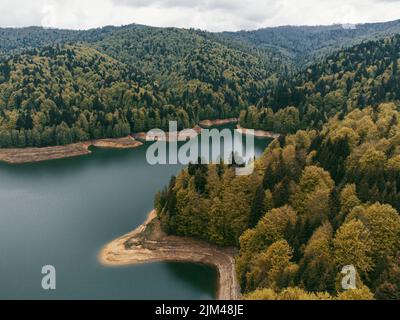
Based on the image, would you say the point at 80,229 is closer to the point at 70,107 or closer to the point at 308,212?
the point at 308,212

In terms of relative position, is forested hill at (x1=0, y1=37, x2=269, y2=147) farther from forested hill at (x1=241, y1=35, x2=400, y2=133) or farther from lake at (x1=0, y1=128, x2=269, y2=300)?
forested hill at (x1=241, y1=35, x2=400, y2=133)

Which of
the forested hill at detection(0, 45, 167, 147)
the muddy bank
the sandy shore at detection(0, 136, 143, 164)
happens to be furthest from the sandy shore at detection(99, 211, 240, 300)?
the muddy bank

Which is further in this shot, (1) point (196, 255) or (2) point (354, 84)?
(2) point (354, 84)

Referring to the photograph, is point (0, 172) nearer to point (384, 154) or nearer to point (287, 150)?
point (287, 150)

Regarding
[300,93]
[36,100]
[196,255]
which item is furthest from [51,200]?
[300,93]

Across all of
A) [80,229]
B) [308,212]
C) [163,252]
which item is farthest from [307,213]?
[80,229]
